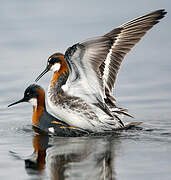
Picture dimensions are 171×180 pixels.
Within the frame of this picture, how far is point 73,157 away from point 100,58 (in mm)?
2351

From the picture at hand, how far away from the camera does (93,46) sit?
9.87 m

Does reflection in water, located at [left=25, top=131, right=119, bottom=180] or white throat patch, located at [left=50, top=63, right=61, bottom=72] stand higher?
white throat patch, located at [left=50, top=63, right=61, bottom=72]

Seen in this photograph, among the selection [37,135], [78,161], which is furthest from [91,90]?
[78,161]

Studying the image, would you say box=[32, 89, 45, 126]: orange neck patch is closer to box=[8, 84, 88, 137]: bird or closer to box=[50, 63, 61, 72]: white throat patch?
box=[8, 84, 88, 137]: bird

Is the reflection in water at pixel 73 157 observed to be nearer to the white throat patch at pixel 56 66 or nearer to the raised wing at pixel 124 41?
the raised wing at pixel 124 41

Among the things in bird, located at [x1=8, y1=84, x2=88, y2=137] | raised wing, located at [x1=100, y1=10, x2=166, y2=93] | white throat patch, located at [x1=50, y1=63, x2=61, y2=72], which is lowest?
bird, located at [x1=8, y1=84, x2=88, y2=137]

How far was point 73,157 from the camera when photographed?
840cm

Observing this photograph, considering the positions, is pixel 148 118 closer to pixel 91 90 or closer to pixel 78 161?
pixel 91 90

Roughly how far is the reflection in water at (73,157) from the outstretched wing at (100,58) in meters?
1.07

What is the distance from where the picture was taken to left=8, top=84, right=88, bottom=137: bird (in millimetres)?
10609

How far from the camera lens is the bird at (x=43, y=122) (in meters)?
10.6

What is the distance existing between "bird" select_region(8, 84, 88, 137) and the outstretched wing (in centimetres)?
66

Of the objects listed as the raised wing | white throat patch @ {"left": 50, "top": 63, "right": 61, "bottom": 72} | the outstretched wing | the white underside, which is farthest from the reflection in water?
white throat patch @ {"left": 50, "top": 63, "right": 61, "bottom": 72}

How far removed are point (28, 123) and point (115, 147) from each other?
3.13 m
